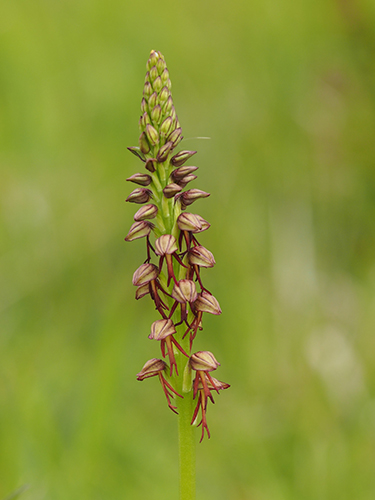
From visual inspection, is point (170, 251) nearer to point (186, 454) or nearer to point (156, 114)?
point (156, 114)

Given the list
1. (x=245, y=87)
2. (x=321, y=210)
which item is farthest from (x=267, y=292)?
(x=245, y=87)

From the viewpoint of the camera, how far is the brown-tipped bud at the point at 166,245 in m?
1.47

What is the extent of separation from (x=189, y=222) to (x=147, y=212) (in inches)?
4.7

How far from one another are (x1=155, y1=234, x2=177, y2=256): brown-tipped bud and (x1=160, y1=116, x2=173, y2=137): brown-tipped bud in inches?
11.7

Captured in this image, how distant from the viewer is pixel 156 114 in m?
1.62

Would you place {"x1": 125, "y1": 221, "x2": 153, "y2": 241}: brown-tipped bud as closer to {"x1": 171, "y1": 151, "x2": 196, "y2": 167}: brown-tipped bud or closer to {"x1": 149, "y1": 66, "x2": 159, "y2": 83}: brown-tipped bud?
{"x1": 171, "y1": 151, "x2": 196, "y2": 167}: brown-tipped bud

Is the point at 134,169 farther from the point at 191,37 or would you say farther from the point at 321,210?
the point at 191,37

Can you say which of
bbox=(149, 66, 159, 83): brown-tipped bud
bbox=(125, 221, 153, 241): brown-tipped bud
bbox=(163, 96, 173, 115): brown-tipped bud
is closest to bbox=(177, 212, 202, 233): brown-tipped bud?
bbox=(125, 221, 153, 241): brown-tipped bud

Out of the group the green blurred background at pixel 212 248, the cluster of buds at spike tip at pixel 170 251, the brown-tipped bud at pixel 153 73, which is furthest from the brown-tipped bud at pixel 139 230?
the green blurred background at pixel 212 248

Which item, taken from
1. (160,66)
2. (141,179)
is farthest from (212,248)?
(141,179)

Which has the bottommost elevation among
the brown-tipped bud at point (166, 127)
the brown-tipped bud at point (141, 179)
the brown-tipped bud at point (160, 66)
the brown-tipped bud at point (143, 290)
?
the brown-tipped bud at point (143, 290)

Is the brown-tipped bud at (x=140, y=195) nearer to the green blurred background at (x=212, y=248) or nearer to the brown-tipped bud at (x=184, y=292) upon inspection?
the brown-tipped bud at (x=184, y=292)

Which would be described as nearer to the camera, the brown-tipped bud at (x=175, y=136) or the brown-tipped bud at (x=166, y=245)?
the brown-tipped bud at (x=166, y=245)

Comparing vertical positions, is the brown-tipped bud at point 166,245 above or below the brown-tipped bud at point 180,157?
below
